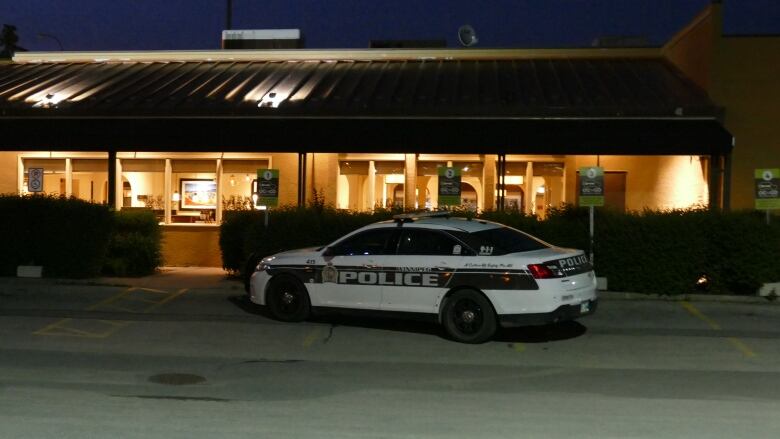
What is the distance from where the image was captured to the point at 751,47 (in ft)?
58.9

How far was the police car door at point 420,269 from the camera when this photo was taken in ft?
35.0

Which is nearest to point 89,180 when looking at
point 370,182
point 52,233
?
point 52,233

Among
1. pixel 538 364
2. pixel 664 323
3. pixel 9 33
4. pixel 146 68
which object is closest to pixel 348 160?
pixel 146 68

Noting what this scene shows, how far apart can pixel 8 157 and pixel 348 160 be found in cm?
874

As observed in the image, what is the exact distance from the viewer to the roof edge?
22578 millimetres

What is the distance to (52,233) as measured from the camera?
16.1 m

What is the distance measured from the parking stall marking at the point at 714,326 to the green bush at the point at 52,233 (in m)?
10.9

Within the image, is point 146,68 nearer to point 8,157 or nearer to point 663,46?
point 8,157

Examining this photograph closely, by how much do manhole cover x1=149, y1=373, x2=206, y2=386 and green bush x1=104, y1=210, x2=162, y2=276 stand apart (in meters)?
8.47

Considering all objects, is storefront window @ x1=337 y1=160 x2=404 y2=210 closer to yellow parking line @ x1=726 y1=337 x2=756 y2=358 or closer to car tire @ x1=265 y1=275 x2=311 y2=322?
car tire @ x1=265 y1=275 x2=311 y2=322

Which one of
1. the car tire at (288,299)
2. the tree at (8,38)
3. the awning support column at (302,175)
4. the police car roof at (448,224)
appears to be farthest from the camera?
the tree at (8,38)

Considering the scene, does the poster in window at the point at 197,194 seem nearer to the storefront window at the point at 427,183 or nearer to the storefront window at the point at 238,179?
the storefront window at the point at 238,179

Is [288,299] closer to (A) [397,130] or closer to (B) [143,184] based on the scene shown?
(A) [397,130]

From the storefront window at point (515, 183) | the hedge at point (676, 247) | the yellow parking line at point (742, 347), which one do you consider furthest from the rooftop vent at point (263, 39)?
the yellow parking line at point (742, 347)
